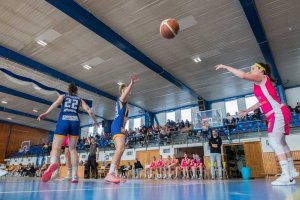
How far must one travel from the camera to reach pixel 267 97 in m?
3.04

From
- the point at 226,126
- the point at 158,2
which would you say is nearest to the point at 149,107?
the point at 226,126

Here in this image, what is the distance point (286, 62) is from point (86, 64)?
434 inches

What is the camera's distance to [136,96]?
55.8 ft

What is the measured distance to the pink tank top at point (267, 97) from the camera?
9.88 ft

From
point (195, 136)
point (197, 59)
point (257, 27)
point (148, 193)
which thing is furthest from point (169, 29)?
point (195, 136)

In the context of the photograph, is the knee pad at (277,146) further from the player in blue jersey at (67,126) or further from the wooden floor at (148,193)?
the player in blue jersey at (67,126)

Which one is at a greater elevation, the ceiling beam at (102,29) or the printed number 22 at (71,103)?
the ceiling beam at (102,29)

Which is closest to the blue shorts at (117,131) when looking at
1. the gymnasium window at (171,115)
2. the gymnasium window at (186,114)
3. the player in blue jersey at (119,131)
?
the player in blue jersey at (119,131)

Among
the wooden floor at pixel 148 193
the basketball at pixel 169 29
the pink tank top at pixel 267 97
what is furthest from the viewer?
the basketball at pixel 169 29

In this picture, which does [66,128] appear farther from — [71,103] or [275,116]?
[275,116]

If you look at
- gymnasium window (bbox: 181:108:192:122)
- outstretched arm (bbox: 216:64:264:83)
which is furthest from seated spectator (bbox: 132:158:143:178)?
outstretched arm (bbox: 216:64:264:83)

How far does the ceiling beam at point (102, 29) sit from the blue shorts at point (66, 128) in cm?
555

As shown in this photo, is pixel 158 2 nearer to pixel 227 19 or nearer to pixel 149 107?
pixel 227 19

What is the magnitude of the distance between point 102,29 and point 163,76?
5294 millimetres
